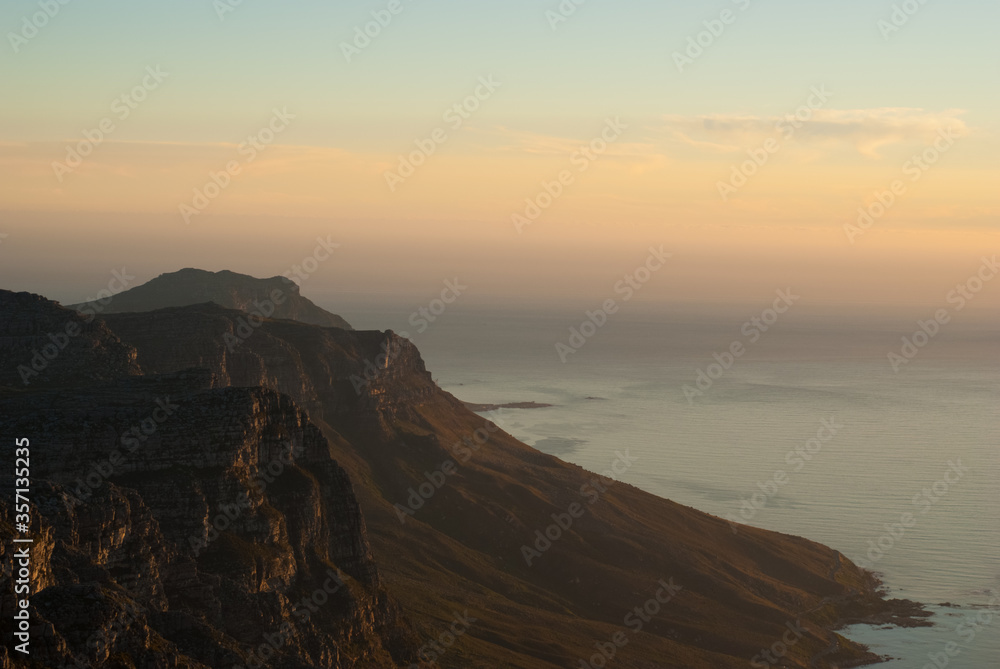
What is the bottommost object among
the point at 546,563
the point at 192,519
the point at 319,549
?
the point at 192,519

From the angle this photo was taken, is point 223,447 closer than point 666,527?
Yes

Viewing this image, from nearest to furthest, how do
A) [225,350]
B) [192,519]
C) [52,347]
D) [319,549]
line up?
[192,519]
[319,549]
[52,347]
[225,350]

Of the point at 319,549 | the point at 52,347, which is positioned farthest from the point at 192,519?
the point at 52,347

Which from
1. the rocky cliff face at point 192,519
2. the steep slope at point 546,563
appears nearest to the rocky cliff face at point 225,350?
the steep slope at point 546,563

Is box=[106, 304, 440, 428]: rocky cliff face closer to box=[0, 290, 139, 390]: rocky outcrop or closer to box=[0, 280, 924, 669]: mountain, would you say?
box=[0, 280, 924, 669]: mountain

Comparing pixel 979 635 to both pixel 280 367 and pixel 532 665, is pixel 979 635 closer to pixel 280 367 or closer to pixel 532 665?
pixel 532 665

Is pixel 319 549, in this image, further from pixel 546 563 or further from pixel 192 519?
pixel 546 563

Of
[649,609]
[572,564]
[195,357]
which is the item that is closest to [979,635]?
[649,609]

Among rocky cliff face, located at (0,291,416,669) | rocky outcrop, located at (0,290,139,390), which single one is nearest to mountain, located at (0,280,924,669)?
rocky cliff face, located at (0,291,416,669)
